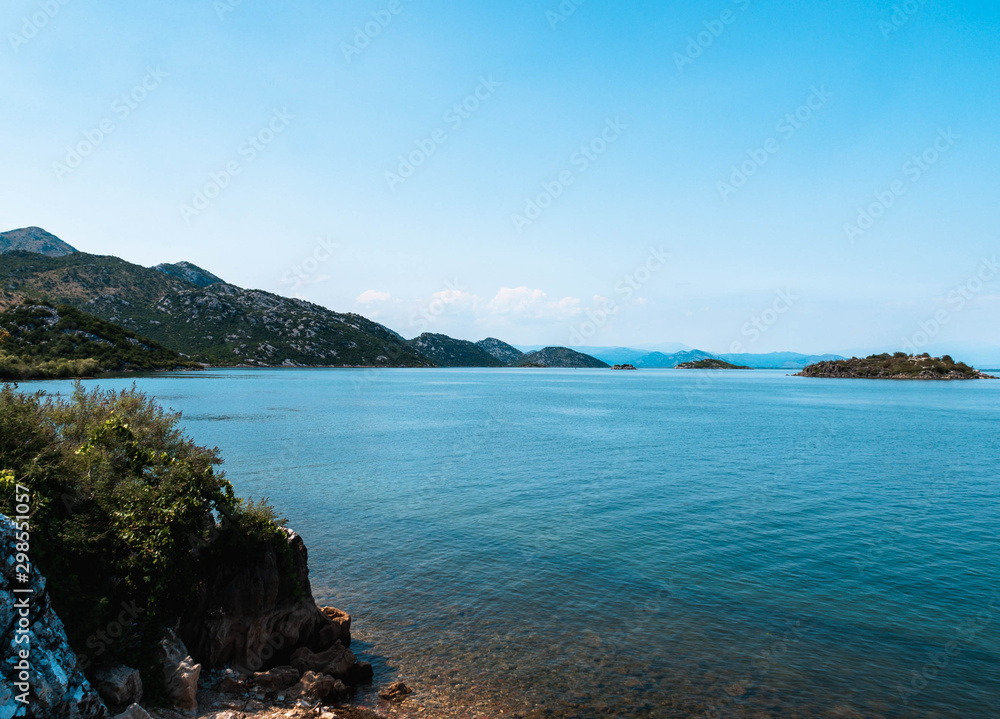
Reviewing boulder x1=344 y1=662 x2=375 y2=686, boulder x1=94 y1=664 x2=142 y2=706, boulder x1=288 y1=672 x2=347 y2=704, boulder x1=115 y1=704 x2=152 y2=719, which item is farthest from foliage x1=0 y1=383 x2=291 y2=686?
boulder x1=344 y1=662 x2=375 y2=686

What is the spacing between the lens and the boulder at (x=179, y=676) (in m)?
16.4

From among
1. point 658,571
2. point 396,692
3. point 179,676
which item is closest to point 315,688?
point 396,692

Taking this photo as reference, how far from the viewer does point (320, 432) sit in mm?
82875

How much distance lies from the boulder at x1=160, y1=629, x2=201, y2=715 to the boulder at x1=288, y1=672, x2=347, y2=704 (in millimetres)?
3130

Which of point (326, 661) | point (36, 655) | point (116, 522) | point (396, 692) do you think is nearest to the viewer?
point (36, 655)

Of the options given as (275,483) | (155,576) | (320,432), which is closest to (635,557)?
(155,576)

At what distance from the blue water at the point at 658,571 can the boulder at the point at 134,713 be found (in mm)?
8149

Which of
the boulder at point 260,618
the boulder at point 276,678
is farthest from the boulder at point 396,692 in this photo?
the boulder at point 260,618

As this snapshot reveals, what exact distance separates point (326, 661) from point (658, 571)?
1882cm

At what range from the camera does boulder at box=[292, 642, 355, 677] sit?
19469 mm

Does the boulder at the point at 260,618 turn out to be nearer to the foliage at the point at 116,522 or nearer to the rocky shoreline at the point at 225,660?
the rocky shoreline at the point at 225,660

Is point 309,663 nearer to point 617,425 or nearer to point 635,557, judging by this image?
point 635,557

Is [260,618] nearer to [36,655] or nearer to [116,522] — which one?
[116,522]

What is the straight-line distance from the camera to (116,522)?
17.6 m
